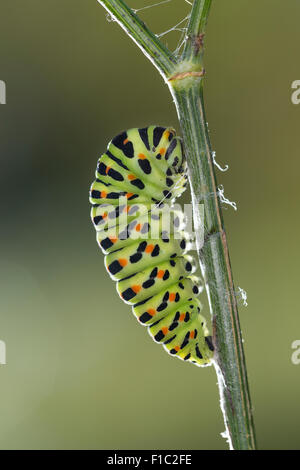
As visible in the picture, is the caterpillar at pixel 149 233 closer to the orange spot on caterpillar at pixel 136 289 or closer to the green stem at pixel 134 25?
the orange spot on caterpillar at pixel 136 289

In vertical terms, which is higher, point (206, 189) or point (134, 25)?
point (134, 25)

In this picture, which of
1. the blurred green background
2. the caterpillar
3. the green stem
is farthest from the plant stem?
the blurred green background

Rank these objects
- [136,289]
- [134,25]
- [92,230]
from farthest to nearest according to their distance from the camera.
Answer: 1. [92,230]
2. [136,289]
3. [134,25]

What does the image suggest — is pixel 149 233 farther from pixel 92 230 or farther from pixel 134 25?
pixel 92 230

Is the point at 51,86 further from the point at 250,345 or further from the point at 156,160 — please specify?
the point at 156,160

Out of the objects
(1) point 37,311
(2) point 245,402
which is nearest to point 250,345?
(1) point 37,311

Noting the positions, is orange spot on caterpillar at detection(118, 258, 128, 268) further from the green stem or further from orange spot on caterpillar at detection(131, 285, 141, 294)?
the green stem

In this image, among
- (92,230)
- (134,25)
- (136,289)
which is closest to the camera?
(134,25)

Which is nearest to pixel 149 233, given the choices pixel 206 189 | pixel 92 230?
pixel 206 189
